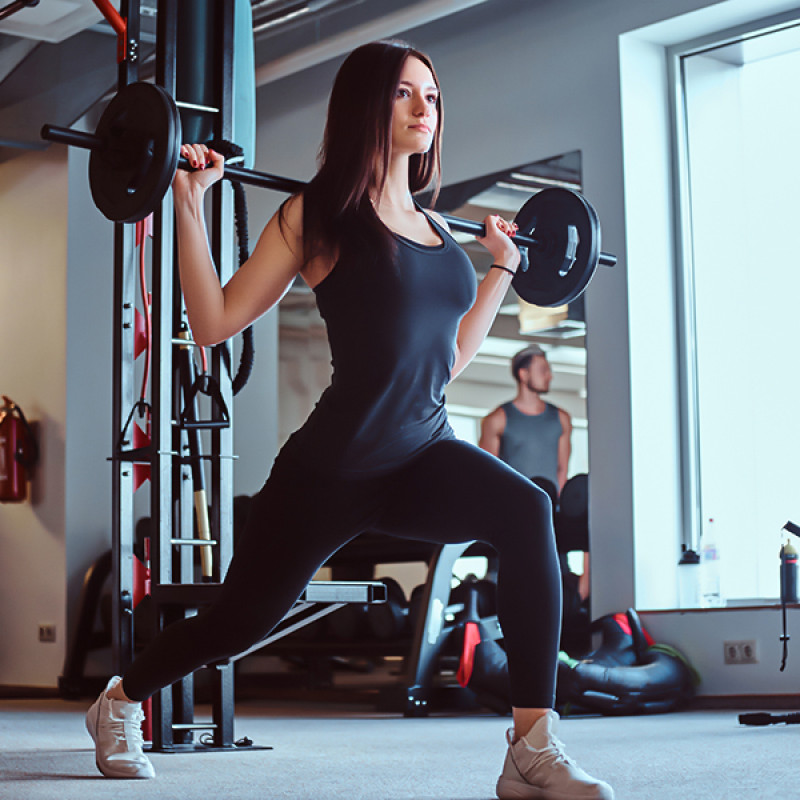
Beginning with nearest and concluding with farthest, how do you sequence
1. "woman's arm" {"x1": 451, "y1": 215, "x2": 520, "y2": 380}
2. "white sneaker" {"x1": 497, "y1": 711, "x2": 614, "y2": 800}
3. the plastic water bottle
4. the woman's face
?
"white sneaker" {"x1": 497, "y1": 711, "x2": 614, "y2": 800}
the woman's face
"woman's arm" {"x1": 451, "y1": 215, "x2": 520, "y2": 380}
the plastic water bottle

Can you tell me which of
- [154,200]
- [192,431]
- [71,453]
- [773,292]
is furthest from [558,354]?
[154,200]

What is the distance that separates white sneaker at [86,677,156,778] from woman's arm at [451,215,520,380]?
2.86 feet

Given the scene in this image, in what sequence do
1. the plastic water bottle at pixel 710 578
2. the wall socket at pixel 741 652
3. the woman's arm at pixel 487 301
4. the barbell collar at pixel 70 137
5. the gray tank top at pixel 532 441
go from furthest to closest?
the gray tank top at pixel 532 441, the plastic water bottle at pixel 710 578, the wall socket at pixel 741 652, the woman's arm at pixel 487 301, the barbell collar at pixel 70 137

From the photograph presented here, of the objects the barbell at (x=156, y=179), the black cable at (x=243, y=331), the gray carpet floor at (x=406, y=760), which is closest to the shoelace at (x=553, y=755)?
the gray carpet floor at (x=406, y=760)

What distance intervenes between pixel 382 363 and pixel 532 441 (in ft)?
10.9

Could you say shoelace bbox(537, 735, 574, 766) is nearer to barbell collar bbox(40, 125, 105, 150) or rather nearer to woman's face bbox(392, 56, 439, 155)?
woman's face bbox(392, 56, 439, 155)

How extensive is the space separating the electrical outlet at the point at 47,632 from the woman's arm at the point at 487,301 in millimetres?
4681

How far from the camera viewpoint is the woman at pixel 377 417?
176cm

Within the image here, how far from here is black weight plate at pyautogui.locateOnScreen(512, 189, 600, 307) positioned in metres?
2.60

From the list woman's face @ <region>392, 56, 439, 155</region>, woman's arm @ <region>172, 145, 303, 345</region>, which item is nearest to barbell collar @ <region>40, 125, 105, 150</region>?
woman's arm @ <region>172, 145, 303, 345</region>

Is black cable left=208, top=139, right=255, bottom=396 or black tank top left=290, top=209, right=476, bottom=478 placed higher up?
black cable left=208, top=139, right=255, bottom=396

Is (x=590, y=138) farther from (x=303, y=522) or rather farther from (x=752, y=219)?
(x=303, y=522)

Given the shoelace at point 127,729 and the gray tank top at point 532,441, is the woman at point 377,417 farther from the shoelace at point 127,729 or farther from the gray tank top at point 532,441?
the gray tank top at point 532,441

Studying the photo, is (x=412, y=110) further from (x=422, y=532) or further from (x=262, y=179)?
(x=422, y=532)
